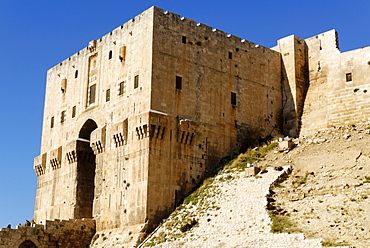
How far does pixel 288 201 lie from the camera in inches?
1025

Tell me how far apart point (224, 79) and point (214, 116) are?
227 cm

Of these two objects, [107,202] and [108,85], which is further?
[108,85]

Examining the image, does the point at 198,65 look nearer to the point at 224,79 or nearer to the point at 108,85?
the point at 224,79

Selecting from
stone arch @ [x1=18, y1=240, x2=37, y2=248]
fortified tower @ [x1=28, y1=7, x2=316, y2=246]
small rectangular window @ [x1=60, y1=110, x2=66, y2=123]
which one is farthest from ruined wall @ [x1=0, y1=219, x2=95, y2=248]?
small rectangular window @ [x1=60, y1=110, x2=66, y2=123]

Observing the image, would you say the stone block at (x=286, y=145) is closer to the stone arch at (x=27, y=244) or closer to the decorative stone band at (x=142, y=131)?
the decorative stone band at (x=142, y=131)

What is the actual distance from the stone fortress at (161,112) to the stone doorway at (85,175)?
0.06m

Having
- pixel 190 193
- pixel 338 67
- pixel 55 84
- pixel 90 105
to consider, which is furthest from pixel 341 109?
pixel 55 84

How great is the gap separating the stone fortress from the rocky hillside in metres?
1.83

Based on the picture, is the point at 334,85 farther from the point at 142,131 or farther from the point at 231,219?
the point at 231,219

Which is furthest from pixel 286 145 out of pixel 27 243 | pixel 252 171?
pixel 27 243

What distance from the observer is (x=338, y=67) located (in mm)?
34062

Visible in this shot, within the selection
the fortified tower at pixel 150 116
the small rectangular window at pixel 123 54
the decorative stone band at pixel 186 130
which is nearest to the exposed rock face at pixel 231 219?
the fortified tower at pixel 150 116

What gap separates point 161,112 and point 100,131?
4242mm

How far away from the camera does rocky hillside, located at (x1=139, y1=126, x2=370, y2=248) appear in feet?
74.9
